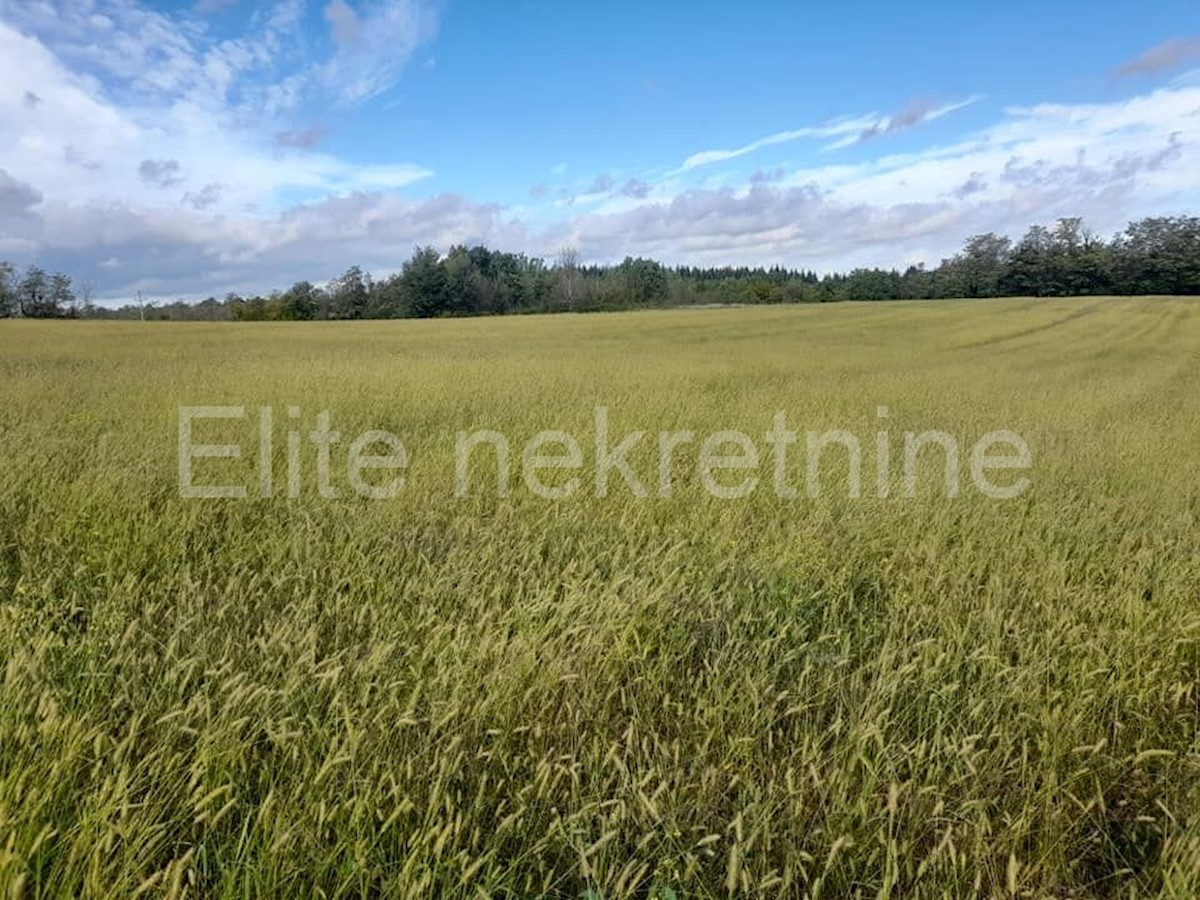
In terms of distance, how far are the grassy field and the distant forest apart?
243ft

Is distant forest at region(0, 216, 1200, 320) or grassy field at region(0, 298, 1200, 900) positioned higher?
distant forest at region(0, 216, 1200, 320)

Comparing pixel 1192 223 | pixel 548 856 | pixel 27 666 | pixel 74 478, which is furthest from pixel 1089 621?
pixel 1192 223

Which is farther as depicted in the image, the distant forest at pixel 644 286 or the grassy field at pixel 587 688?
the distant forest at pixel 644 286

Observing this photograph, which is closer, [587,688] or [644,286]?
[587,688]

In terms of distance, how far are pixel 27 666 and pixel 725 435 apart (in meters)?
6.18

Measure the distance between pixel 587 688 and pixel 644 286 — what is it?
4068 inches

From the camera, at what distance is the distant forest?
70688mm

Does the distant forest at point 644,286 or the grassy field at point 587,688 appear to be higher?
the distant forest at point 644,286

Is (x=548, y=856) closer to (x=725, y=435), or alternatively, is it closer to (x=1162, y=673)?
(x=1162, y=673)

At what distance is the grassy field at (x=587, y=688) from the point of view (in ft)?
5.55

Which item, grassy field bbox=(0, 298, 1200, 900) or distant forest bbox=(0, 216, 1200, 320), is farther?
distant forest bbox=(0, 216, 1200, 320)

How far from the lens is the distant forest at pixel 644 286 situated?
70688mm

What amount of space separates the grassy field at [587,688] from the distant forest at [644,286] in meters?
74.0

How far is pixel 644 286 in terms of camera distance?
334ft
